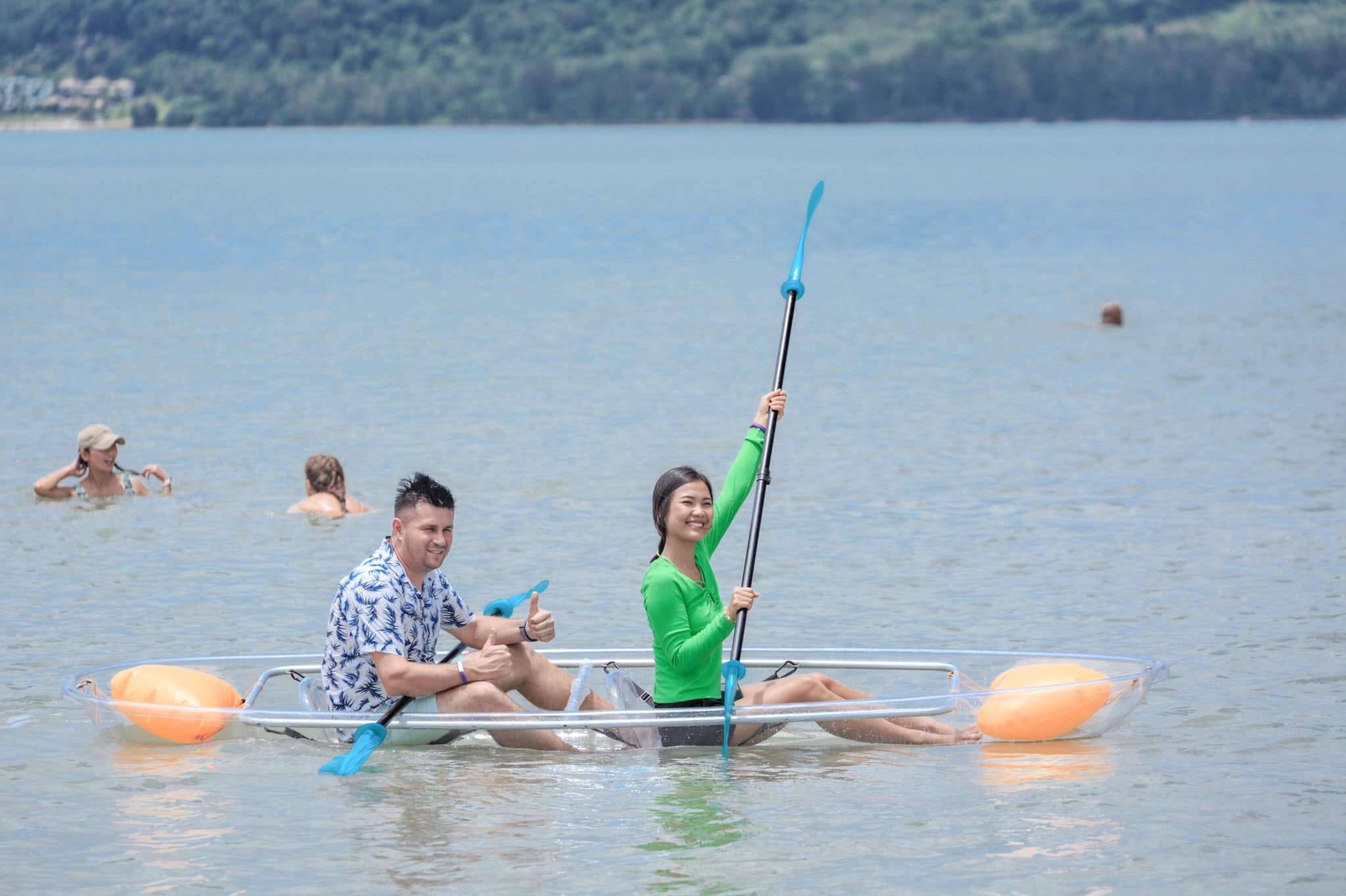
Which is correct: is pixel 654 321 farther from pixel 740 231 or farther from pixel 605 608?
pixel 740 231

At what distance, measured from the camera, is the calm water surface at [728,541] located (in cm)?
789

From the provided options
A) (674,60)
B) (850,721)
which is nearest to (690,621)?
(850,721)

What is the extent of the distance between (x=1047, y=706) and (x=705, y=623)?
184cm

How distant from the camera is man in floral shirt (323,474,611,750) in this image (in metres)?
8.21

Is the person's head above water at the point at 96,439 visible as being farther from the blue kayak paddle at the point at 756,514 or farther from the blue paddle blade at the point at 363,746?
the blue paddle blade at the point at 363,746

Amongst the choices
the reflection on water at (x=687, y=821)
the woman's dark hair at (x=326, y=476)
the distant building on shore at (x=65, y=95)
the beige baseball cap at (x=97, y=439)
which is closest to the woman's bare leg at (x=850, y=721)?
the reflection on water at (x=687, y=821)

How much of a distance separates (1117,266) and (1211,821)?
121 feet

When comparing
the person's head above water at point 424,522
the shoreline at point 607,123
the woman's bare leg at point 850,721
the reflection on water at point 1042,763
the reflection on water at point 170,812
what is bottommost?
the reflection on water at point 170,812

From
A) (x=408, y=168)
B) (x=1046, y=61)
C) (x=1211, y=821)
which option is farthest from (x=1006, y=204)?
(x=1046, y=61)

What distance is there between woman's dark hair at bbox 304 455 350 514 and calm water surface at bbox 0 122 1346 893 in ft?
1.73

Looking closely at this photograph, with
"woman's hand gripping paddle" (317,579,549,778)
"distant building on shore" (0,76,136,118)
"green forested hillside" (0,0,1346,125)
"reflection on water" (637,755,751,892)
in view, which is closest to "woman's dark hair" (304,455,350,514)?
"woman's hand gripping paddle" (317,579,549,778)

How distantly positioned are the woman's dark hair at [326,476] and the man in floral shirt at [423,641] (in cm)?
626

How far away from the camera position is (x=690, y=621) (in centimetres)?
836

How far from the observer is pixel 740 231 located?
2343 inches
